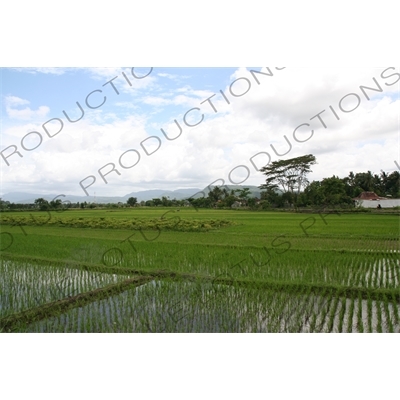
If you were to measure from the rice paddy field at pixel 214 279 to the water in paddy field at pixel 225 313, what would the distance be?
1cm

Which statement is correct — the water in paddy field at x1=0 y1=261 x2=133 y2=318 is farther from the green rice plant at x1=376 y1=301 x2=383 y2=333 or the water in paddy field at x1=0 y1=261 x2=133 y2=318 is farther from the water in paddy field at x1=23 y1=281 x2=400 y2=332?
the green rice plant at x1=376 y1=301 x2=383 y2=333

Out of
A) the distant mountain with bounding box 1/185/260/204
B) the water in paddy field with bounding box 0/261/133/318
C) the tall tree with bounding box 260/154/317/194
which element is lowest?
the water in paddy field with bounding box 0/261/133/318

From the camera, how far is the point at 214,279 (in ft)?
14.8

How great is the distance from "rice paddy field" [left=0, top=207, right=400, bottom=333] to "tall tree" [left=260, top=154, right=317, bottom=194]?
2.36 feet

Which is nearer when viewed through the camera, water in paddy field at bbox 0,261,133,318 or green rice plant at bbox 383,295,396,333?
green rice plant at bbox 383,295,396,333

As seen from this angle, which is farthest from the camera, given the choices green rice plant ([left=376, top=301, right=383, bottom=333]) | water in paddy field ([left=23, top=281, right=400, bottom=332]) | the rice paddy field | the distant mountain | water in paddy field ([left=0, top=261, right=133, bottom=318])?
the distant mountain

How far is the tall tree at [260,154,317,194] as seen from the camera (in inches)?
209

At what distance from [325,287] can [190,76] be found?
10.1ft

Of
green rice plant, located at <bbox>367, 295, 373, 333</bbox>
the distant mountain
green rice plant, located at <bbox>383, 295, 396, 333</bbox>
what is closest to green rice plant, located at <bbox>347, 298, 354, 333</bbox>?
green rice plant, located at <bbox>367, 295, 373, 333</bbox>

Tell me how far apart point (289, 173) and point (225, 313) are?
2755 millimetres

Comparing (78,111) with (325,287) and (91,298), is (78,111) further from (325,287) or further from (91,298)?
(325,287)

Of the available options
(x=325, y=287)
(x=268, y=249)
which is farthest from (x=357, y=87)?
(x=268, y=249)

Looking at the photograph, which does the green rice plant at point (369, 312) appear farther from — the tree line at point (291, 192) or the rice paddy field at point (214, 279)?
the tree line at point (291, 192)

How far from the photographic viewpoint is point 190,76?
168 inches
